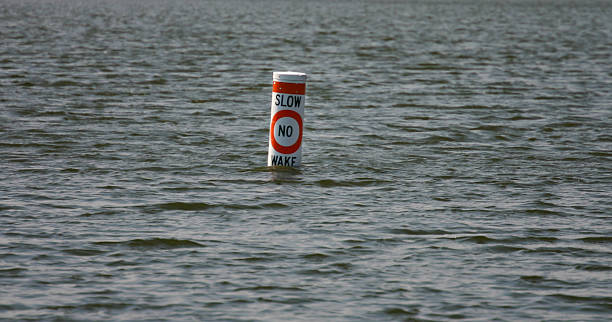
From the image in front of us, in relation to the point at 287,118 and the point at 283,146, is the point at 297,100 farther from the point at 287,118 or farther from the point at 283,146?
the point at 283,146

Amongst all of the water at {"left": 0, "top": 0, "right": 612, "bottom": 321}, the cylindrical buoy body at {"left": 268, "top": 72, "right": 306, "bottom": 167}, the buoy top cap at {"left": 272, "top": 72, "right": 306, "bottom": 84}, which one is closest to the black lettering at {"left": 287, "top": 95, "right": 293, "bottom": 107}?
the cylindrical buoy body at {"left": 268, "top": 72, "right": 306, "bottom": 167}

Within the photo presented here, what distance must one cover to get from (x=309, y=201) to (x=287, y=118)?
1602 mm

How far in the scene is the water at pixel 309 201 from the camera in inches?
255

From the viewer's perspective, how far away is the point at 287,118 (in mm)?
10555

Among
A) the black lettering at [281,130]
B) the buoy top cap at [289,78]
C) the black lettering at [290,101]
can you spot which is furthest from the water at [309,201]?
the buoy top cap at [289,78]

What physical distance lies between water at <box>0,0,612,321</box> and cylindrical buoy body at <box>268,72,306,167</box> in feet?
0.90

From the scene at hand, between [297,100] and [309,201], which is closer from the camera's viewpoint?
[309,201]

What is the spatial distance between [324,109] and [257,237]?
9.00 metres

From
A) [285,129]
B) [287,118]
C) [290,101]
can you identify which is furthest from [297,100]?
[285,129]

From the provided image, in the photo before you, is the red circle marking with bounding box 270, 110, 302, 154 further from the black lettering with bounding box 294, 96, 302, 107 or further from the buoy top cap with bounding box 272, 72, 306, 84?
the buoy top cap with bounding box 272, 72, 306, 84

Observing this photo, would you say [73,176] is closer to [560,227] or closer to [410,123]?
[560,227]

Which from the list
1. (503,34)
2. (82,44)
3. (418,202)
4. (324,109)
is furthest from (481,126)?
(503,34)

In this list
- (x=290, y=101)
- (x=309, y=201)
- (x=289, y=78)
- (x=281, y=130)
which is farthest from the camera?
(x=281, y=130)

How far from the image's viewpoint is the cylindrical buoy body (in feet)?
34.2
